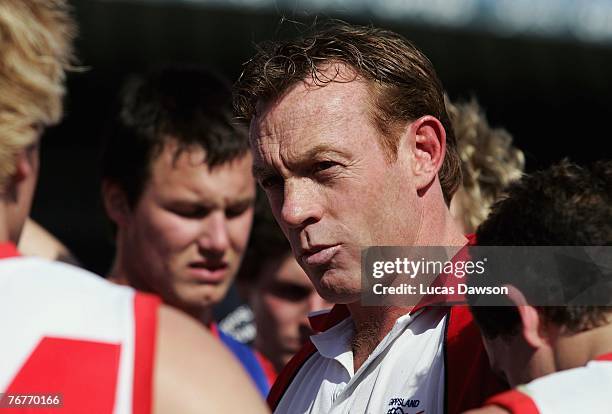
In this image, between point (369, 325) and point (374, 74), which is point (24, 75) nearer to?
point (374, 74)

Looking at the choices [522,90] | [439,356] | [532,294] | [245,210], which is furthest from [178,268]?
[522,90]

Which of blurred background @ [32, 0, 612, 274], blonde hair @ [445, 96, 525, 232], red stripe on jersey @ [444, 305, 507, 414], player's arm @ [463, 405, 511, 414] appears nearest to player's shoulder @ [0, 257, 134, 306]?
player's arm @ [463, 405, 511, 414]

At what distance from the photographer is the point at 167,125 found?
3.51 meters

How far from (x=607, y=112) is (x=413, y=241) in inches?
387

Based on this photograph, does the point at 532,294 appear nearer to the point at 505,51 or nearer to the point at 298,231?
the point at 298,231

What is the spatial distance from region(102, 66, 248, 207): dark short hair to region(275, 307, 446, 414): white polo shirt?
130 centimetres

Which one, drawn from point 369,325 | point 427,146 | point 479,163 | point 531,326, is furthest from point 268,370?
point 531,326

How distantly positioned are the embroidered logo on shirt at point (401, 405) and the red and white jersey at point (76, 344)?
0.63 meters

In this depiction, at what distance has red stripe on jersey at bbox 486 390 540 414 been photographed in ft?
4.90

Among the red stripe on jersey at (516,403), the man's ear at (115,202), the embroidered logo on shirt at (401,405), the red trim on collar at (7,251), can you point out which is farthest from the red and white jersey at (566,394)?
the man's ear at (115,202)

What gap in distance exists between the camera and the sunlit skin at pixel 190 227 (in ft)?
11.3

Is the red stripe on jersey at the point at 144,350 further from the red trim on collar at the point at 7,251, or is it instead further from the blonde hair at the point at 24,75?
the blonde hair at the point at 24,75

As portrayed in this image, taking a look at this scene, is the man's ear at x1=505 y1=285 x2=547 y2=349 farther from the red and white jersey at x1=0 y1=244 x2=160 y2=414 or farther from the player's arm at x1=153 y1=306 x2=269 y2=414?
the red and white jersey at x1=0 y1=244 x2=160 y2=414

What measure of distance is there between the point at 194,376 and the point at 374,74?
972 mm
